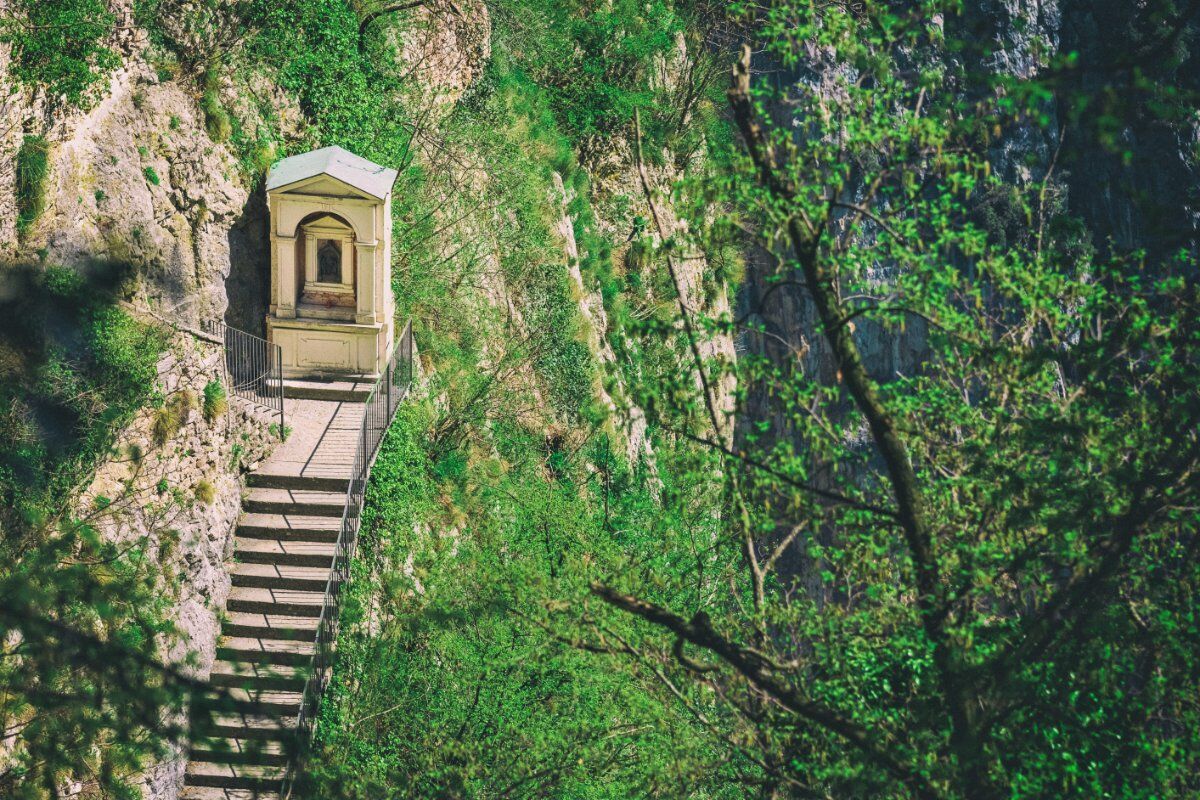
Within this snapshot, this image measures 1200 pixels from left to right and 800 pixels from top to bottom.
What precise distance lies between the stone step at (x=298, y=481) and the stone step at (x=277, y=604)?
1.47 m

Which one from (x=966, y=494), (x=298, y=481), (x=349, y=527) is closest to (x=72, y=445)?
(x=298, y=481)

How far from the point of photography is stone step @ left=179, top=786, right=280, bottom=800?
12.1 meters

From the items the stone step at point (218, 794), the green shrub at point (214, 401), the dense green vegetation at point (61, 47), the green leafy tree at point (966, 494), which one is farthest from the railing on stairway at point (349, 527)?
the green leafy tree at point (966, 494)

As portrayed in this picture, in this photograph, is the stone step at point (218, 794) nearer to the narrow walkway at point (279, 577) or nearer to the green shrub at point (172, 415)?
the narrow walkway at point (279, 577)

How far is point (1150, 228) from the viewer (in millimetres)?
6434

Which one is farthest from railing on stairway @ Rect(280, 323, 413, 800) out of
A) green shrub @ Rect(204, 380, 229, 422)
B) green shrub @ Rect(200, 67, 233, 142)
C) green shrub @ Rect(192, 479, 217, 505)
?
green shrub @ Rect(200, 67, 233, 142)

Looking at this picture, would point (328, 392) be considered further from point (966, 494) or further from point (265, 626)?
point (966, 494)

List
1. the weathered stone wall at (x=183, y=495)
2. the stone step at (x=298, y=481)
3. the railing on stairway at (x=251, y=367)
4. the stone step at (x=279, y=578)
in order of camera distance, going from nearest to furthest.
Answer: the weathered stone wall at (x=183, y=495) → the stone step at (x=279, y=578) → the stone step at (x=298, y=481) → the railing on stairway at (x=251, y=367)

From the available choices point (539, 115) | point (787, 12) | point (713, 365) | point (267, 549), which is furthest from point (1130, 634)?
point (539, 115)

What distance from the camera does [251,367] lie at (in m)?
15.7

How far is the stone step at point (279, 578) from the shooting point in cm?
1331

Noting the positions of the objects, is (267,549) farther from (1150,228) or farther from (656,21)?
(656,21)

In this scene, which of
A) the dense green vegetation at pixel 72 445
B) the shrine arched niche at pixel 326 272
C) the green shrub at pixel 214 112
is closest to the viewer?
the dense green vegetation at pixel 72 445

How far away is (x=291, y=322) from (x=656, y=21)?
1714 centimetres
